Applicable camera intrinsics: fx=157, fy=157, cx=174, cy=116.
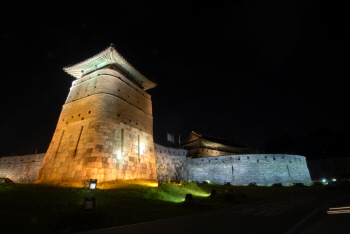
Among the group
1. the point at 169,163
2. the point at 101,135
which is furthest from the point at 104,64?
the point at 169,163

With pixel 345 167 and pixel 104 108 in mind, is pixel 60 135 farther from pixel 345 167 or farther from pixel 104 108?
pixel 345 167

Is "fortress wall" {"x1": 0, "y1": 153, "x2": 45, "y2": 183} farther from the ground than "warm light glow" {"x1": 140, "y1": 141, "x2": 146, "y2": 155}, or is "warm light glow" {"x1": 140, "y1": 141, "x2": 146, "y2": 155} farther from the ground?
"warm light glow" {"x1": 140, "y1": 141, "x2": 146, "y2": 155}

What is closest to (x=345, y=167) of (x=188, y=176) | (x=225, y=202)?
(x=188, y=176)

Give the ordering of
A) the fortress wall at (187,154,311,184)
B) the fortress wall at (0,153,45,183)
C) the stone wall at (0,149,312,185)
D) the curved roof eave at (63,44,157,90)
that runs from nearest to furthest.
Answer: the curved roof eave at (63,44,157,90), the fortress wall at (0,153,45,183), the stone wall at (0,149,312,185), the fortress wall at (187,154,311,184)

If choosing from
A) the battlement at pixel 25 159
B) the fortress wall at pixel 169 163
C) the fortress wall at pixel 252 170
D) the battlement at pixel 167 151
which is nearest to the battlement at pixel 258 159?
the fortress wall at pixel 252 170

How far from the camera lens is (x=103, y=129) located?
1233cm

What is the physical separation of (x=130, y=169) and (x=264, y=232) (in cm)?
1071

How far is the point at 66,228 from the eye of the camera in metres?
4.16

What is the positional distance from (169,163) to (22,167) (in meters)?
18.5

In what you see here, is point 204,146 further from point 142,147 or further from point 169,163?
point 142,147

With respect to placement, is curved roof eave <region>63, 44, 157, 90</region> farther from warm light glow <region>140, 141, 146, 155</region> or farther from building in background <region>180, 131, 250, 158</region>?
building in background <region>180, 131, 250, 158</region>

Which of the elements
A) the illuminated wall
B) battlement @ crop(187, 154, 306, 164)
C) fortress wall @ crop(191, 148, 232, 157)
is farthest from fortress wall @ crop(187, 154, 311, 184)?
the illuminated wall

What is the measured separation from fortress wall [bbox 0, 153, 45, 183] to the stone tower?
9.44 meters

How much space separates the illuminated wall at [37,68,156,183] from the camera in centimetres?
1111
